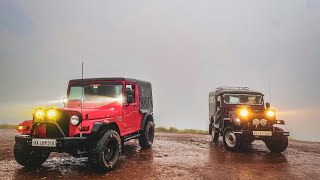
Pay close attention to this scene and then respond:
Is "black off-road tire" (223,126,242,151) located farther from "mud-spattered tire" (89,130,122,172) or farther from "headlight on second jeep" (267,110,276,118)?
"mud-spattered tire" (89,130,122,172)

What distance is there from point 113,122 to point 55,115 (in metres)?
1.58

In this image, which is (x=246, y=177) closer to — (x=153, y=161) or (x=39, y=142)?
(x=153, y=161)

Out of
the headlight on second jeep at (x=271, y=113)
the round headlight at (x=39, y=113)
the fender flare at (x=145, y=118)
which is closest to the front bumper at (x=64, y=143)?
the round headlight at (x=39, y=113)

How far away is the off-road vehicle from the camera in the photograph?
10.4 metres

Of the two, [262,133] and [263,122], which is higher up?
[263,122]

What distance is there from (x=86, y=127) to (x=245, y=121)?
6251 millimetres

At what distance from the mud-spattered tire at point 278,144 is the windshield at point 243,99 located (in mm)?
1887

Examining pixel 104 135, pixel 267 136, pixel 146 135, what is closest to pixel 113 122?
pixel 104 135

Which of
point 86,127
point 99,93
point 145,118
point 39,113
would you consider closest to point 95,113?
point 86,127

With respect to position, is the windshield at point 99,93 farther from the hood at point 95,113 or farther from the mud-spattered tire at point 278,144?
the mud-spattered tire at point 278,144

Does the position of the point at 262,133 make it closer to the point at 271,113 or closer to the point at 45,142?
the point at 271,113

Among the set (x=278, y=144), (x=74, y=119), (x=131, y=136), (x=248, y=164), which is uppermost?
(x=74, y=119)

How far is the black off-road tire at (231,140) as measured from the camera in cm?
1066

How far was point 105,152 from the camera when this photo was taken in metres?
7.25
